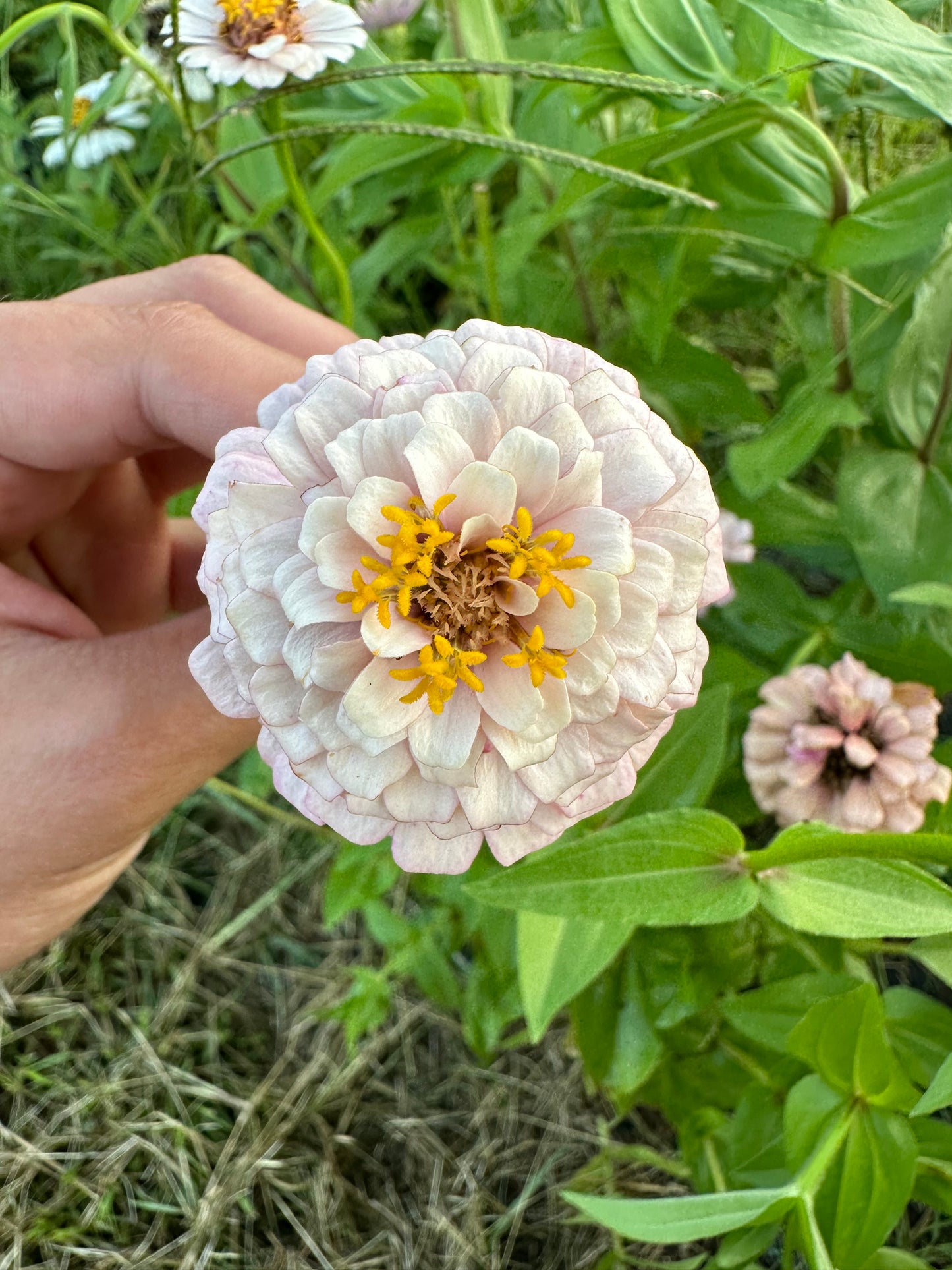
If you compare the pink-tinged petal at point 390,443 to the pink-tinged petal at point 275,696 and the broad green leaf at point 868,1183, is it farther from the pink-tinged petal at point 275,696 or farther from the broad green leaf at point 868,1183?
the broad green leaf at point 868,1183

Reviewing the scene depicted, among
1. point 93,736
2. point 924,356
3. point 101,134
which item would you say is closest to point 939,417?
point 924,356

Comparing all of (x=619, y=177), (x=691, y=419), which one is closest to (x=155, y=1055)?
(x=691, y=419)

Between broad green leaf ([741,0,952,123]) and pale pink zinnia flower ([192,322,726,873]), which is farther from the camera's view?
broad green leaf ([741,0,952,123])

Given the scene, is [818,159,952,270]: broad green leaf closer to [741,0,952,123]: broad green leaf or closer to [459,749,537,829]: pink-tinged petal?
[741,0,952,123]: broad green leaf

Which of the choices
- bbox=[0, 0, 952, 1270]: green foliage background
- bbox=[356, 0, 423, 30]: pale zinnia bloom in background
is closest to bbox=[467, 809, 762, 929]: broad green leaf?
bbox=[0, 0, 952, 1270]: green foliage background

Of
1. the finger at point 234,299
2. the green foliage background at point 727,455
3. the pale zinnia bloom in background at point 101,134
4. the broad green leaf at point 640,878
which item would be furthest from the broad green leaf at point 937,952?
the pale zinnia bloom in background at point 101,134

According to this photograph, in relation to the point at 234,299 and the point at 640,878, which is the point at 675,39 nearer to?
the point at 234,299
